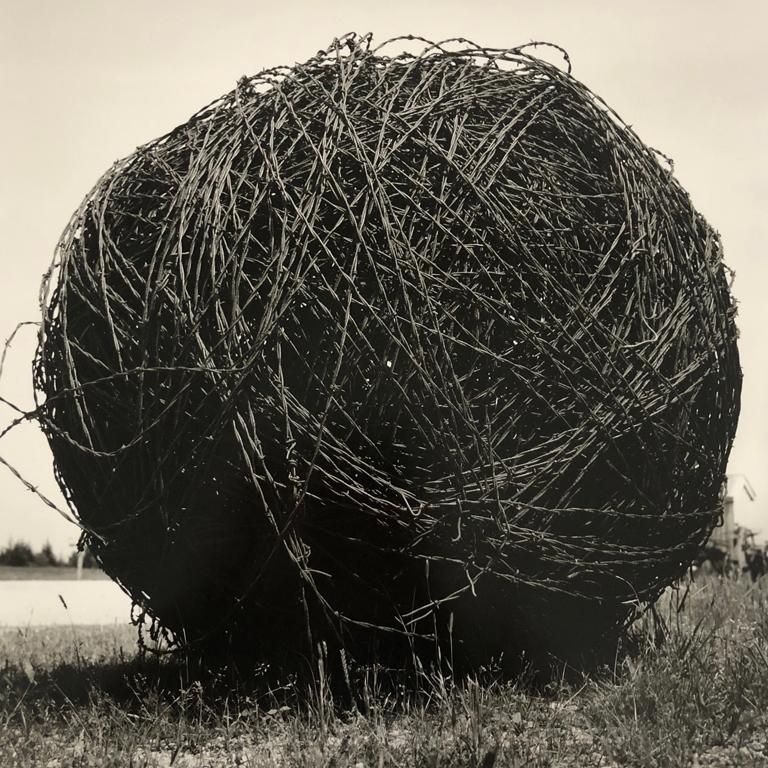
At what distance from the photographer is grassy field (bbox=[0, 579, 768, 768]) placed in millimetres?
2602

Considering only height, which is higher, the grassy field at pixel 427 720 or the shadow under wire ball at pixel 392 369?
the shadow under wire ball at pixel 392 369

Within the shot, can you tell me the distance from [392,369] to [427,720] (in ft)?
3.40

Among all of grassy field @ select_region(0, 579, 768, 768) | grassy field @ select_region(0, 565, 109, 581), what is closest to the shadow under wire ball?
grassy field @ select_region(0, 579, 768, 768)

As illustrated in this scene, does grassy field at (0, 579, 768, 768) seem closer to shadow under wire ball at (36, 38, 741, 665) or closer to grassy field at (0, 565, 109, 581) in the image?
shadow under wire ball at (36, 38, 741, 665)

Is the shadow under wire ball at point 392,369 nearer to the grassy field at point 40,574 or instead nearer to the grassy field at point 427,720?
the grassy field at point 427,720

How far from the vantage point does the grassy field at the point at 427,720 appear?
2.60 m

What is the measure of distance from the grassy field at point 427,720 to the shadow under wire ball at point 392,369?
0.65 feet

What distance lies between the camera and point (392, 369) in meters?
2.76

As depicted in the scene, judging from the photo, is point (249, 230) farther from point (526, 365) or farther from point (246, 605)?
point (246, 605)

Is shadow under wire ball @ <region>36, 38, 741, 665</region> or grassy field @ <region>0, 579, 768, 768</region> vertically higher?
shadow under wire ball @ <region>36, 38, 741, 665</region>

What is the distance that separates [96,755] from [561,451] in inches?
61.6

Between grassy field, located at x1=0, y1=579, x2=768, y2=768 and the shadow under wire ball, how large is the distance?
197mm

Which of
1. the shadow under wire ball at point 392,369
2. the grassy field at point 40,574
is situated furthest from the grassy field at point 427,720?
the grassy field at point 40,574

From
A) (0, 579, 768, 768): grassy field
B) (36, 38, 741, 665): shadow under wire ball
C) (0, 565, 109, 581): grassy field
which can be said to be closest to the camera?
(0, 579, 768, 768): grassy field
